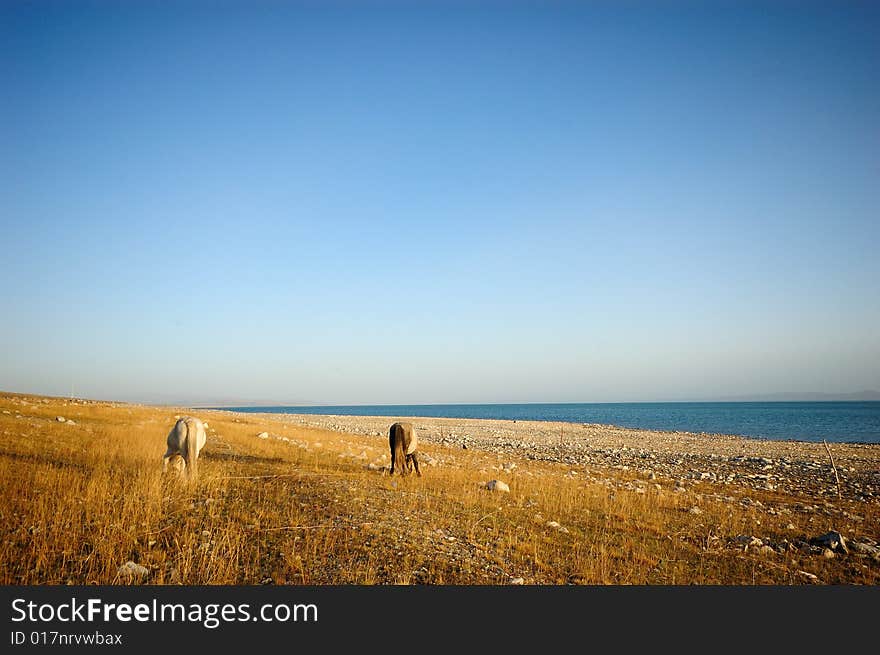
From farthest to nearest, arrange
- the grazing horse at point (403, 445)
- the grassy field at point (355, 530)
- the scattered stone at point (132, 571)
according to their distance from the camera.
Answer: the grazing horse at point (403, 445) → the grassy field at point (355, 530) → the scattered stone at point (132, 571)

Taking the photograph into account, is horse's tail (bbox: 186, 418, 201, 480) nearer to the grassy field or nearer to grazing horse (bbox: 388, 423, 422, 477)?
the grassy field

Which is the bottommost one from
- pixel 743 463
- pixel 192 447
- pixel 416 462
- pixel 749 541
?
pixel 743 463

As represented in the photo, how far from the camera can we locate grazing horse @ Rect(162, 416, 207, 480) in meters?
11.6

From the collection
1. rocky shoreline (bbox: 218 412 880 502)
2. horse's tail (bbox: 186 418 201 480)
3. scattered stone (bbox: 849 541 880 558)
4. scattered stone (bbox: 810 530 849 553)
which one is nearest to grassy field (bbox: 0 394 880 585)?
scattered stone (bbox: 810 530 849 553)

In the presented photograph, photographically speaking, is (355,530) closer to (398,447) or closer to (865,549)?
(398,447)

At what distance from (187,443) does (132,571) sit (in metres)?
6.65

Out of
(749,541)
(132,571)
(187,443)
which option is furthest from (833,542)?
(187,443)

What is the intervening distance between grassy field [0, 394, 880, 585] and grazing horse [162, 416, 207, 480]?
2.26 ft

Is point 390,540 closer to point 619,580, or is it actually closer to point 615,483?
point 619,580

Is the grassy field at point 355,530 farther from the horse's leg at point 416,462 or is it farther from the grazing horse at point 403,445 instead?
the grazing horse at point 403,445

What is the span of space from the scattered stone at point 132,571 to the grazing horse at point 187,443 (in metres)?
5.99

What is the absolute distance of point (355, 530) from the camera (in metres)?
8.26

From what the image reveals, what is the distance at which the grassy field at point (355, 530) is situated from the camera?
6.28 meters

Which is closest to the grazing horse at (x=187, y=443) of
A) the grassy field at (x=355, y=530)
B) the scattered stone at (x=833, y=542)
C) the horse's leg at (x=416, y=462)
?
the grassy field at (x=355, y=530)
